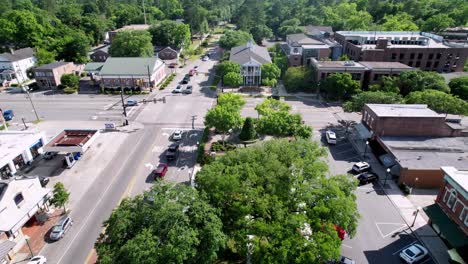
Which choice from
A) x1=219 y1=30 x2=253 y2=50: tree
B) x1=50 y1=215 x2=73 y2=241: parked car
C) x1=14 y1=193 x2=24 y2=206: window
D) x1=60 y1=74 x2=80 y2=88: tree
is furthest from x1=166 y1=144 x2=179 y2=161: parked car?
x1=219 y1=30 x2=253 y2=50: tree

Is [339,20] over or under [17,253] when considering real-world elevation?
over

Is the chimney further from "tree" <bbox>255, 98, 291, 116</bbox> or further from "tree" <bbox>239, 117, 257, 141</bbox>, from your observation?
"tree" <bbox>239, 117, 257, 141</bbox>

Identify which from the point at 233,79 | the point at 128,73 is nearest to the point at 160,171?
the point at 233,79

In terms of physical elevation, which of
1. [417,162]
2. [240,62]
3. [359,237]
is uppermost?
[240,62]

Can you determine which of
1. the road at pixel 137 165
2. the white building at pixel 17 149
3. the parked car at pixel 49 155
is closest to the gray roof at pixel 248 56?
the road at pixel 137 165

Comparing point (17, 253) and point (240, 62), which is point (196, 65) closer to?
point (240, 62)

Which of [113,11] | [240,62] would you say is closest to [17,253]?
[240,62]
